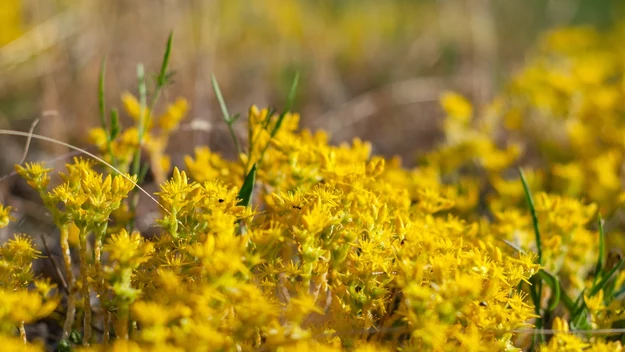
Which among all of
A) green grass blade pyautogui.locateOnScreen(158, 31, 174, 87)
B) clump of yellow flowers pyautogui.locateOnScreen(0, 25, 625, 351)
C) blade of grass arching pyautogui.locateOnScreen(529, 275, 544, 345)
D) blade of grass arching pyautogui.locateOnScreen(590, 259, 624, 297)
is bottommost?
blade of grass arching pyautogui.locateOnScreen(529, 275, 544, 345)

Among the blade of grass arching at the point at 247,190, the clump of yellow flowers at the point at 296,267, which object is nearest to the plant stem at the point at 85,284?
the clump of yellow flowers at the point at 296,267

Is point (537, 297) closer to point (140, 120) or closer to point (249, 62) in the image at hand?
point (140, 120)

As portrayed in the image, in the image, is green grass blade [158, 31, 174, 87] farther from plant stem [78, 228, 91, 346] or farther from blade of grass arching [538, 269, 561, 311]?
blade of grass arching [538, 269, 561, 311]

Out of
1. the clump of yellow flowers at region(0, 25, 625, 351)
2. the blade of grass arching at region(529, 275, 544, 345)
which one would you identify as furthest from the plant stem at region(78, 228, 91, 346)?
the blade of grass arching at region(529, 275, 544, 345)

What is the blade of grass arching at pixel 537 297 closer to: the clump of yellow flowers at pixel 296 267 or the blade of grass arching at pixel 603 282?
the clump of yellow flowers at pixel 296 267

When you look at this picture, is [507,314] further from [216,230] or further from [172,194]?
[172,194]

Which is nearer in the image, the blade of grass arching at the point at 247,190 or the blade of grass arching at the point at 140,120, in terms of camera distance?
the blade of grass arching at the point at 247,190

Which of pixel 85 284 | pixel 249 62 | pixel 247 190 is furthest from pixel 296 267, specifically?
pixel 249 62

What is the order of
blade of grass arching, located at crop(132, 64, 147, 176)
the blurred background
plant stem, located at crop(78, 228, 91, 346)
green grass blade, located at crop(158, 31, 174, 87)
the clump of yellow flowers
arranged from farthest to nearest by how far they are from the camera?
1. the blurred background
2. blade of grass arching, located at crop(132, 64, 147, 176)
3. green grass blade, located at crop(158, 31, 174, 87)
4. plant stem, located at crop(78, 228, 91, 346)
5. the clump of yellow flowers

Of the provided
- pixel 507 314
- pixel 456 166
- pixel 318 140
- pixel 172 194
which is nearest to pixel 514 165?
pixel 456 166
